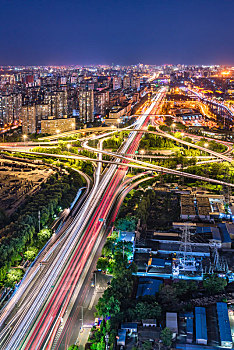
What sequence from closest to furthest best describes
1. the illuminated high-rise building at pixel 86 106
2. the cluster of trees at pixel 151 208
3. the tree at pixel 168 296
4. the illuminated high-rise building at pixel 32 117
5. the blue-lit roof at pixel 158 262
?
the tree at pixel 168 296, the blue-lit roof at pixel 158 262, the cluster of trees at pixel 151 208, the illuminated high-rise building at pixel 32 117, the illuminated high-rise building at pixel 86 106

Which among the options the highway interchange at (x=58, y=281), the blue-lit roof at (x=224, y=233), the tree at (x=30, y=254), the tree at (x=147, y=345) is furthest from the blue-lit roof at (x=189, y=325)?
the tree at (x=30, y=254)

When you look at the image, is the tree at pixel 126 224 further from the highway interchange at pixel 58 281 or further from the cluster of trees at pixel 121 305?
the cluster of trees at pixel 121 305

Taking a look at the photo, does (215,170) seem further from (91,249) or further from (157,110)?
(157,110)

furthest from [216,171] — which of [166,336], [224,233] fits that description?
[166,336]

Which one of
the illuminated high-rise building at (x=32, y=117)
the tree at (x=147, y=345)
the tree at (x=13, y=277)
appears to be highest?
the illuminated high-rise building at (x=32, y=117)

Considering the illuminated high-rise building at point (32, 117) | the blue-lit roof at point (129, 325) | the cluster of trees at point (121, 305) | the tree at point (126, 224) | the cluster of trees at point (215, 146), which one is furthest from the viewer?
the illuminated high-rise building at point (32, 117)

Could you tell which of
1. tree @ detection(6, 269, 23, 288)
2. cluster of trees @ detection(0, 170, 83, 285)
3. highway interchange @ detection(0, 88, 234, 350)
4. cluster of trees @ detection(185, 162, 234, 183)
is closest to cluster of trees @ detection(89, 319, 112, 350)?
highway interchange @ detection(0, 88, 234, 350)

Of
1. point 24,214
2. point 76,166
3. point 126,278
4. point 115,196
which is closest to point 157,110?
point 76,166

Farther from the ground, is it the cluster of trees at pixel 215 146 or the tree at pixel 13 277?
the cluster of trees at pixel 215 146
